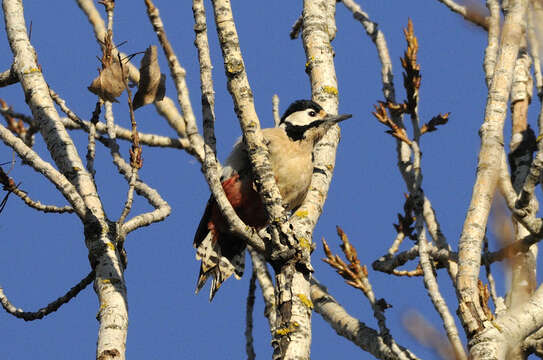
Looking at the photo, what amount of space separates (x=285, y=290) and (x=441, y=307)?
3.37ft

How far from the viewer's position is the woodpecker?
5723 mm

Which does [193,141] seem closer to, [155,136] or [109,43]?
[155,136]

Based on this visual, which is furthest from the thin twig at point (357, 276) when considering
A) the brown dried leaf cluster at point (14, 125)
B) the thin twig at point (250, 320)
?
→ the brown dried leaf cluster at point (14, 125)

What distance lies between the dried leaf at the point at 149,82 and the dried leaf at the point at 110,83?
138 mm

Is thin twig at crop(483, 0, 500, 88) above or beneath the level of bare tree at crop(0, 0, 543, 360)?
above

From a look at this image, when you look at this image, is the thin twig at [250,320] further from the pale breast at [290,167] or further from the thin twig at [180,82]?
the thin twig at [180,82]

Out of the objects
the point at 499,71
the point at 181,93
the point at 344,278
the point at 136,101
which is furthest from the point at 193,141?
the point at 499,71

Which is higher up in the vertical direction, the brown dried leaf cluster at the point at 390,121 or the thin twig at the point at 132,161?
the brown dried leaf cluster at the point at 390,121

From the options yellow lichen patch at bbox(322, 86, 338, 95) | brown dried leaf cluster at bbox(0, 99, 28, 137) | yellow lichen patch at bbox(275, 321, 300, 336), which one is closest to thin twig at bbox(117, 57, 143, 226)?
yellow lichen patch at bbox(275, 321, 300, 336)

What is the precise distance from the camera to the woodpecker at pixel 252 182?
225 inches

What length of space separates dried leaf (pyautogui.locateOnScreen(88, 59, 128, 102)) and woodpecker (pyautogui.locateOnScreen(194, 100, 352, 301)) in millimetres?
1643

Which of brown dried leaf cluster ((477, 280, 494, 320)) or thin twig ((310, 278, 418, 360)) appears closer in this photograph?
brown dried leaf cluster ((477, 280, 494, 320))

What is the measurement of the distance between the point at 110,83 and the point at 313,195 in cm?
134

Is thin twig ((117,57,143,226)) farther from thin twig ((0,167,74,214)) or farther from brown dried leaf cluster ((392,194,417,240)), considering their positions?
brown dried leaf cluster ((392,194,417,240))
